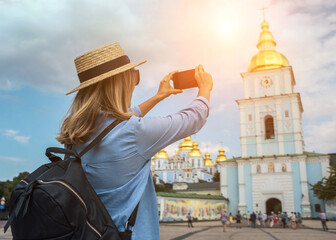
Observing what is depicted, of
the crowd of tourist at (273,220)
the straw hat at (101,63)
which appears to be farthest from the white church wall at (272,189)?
the straw hat at (101,63)

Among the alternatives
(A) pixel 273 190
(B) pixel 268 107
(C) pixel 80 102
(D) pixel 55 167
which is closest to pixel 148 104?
(C) pixel 80 102

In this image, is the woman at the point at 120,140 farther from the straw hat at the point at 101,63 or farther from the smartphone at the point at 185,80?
the smartphone at the point at 185,80

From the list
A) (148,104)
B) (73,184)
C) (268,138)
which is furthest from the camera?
(268,138)

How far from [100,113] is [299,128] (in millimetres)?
37673

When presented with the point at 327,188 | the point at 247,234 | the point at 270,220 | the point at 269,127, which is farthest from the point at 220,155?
the point at 247,234

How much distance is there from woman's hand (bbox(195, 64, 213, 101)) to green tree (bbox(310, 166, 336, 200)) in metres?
32.7

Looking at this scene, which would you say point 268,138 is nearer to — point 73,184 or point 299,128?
point 299,128

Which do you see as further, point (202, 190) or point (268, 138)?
point (202, 190)

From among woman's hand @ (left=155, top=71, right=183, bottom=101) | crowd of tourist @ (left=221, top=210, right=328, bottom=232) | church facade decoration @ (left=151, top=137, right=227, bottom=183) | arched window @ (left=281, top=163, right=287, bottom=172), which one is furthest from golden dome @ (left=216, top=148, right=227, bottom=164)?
woman's hand @ (left=155, top=71, right=183, bottom=101)

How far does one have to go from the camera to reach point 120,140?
1312mm

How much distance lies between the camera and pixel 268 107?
37.5m

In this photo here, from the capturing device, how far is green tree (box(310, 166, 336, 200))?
30.2 metres

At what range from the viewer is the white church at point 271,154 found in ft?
111

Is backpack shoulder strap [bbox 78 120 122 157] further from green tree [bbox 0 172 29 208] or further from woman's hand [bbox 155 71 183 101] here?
green tree [bbox 0 172 29 208]
